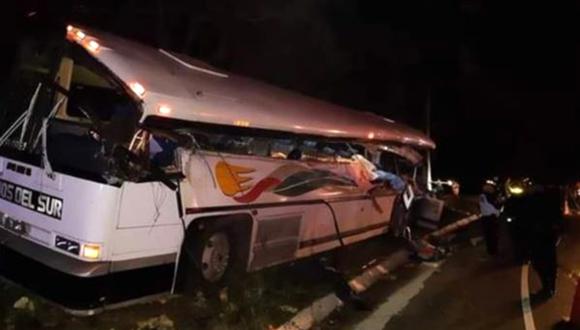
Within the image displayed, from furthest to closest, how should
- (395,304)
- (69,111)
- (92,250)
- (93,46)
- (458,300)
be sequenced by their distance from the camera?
(458,300)
(395,304)
(69,111)
(93,46)
(92,250)

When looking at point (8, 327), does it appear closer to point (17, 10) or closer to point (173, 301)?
point (173, 301)

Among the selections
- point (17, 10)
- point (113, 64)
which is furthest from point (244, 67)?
point (113, 64)

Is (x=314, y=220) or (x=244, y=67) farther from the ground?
(x=244, y=67)

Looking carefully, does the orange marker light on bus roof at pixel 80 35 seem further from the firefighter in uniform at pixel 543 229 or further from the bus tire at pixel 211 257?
the firefighter in uniform at pixel 543 229

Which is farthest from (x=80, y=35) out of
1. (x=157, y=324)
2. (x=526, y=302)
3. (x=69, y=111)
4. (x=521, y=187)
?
(x=521, y=187)

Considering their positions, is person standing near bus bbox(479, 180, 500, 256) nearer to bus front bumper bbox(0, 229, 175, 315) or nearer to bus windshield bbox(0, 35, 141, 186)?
bus front bumper bbox(0, 229, 175, 315)

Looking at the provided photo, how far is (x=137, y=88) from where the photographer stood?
17.5 feet

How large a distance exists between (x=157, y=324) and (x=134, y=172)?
4.52 feet

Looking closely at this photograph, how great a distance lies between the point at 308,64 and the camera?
16.2 meters

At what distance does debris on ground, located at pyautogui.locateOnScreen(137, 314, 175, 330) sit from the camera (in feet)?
18.4

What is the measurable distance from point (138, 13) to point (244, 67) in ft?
8.92

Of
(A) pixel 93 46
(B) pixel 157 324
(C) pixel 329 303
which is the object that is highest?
(A) pixel 93 46

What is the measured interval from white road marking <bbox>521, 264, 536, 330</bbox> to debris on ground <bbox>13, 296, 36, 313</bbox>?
5401 mm

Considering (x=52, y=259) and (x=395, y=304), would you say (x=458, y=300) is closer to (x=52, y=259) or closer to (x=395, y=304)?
(x=395, y=304)
